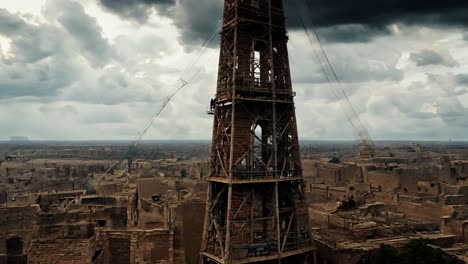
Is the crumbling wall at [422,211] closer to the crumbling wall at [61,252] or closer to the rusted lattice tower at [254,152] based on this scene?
the rusted lattice tower at [254,152]

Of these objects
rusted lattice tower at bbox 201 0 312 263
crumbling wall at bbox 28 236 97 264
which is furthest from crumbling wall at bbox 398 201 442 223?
crumbling wall at bbox 28 236 97 264

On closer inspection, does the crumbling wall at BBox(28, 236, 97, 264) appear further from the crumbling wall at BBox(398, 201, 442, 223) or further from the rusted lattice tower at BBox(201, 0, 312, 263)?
the crumbling wall at BBox(398, 201, 442, 223)

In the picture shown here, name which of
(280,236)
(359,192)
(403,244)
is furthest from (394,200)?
(280,236)

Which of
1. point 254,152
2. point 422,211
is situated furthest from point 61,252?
point 422,211

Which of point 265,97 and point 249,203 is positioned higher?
point 265,97

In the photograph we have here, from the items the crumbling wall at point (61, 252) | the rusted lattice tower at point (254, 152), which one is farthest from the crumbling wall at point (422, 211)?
the crumbling wall at point (61, 252)

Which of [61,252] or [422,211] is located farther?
[422,211]

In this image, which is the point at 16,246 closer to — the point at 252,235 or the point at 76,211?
the point at 76,211

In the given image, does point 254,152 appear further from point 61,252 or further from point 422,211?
point 422,211
